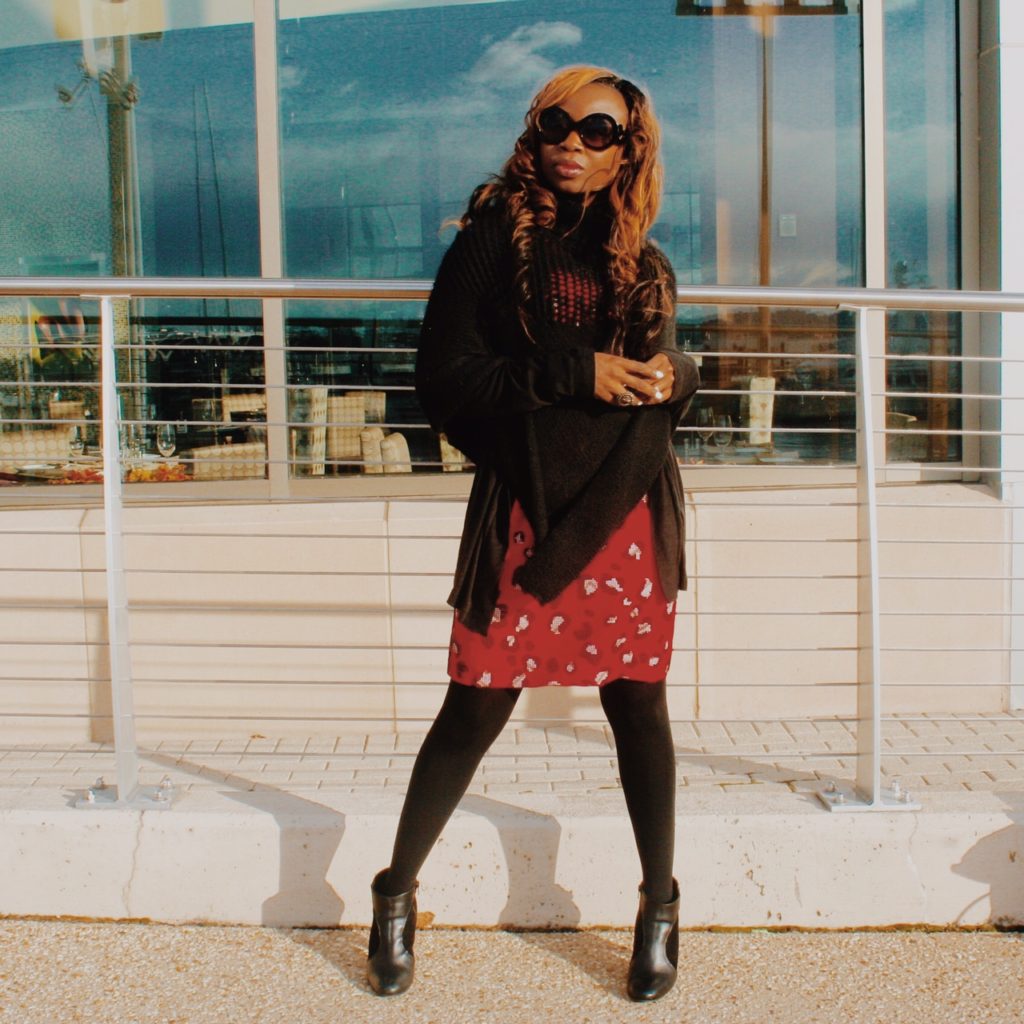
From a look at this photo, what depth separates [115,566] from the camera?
2.92 m

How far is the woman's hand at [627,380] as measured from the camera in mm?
2180

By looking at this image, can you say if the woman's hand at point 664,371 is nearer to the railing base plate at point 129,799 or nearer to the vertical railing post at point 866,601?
the vertical railing post at point 866,601

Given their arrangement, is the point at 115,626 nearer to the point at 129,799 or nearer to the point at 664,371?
the point at 129,799

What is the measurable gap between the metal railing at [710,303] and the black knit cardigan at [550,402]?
0.65m

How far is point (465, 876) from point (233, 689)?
5.03 feet

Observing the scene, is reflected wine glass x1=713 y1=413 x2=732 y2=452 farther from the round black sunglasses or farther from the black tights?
the round black sunglasses

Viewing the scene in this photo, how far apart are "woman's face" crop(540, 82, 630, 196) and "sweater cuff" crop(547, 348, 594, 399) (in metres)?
0.34

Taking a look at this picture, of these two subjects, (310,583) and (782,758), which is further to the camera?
(310,583)

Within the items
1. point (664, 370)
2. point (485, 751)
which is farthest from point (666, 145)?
point (485, 751)

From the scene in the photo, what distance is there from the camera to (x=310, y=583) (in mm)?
4023

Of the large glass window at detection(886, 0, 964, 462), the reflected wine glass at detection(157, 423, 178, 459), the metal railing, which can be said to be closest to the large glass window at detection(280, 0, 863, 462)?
the large glass window at detection(886, 0, 964, 462)

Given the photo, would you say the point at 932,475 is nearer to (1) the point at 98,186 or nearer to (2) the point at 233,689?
(2) the point at 233,689

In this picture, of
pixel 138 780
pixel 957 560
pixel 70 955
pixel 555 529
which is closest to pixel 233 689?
pixel 138 780

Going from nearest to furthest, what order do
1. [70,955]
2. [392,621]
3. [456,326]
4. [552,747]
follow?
[456,326]
[70,955]
[552,747]
[392,621]
